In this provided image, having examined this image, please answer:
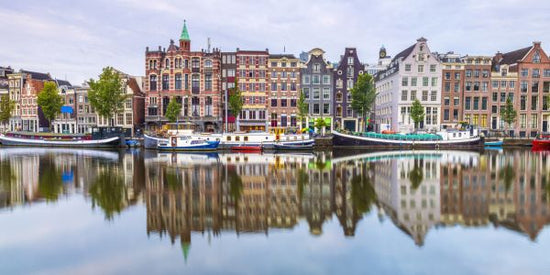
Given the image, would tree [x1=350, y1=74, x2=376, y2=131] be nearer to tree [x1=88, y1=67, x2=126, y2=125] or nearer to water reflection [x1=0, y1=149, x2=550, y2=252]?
water reflection [x1=0, y1=149, x2=550, y2=252]

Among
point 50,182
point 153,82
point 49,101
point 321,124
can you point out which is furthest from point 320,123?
point 49,101

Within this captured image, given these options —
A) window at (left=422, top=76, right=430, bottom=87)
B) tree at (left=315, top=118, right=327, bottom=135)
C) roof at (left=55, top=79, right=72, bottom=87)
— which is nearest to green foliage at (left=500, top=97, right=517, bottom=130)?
window at (left=422, top=76, right=430, bottom=87)

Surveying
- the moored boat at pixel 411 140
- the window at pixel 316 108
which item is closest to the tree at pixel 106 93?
the window at pixel 316 108

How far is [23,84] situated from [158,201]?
7893 cm

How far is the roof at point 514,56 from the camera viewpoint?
69.5 meters

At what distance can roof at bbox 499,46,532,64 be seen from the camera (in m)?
69.5

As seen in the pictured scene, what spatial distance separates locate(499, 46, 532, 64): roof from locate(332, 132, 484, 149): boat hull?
2319 centimetres

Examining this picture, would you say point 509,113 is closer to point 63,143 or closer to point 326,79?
point 326,79

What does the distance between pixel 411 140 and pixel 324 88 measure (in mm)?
19198

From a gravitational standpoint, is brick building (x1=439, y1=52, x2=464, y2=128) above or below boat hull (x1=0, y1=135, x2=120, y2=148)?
above

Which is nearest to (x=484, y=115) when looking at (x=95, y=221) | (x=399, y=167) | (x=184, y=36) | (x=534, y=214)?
(x=399, y=167)

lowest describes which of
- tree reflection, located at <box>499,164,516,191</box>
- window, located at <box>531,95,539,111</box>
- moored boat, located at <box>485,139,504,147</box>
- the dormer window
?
tree reflection, located at <box>499,164,516,191</box>

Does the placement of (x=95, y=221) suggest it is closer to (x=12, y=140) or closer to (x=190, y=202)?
(x=190, y=202)

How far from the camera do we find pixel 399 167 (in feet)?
110
